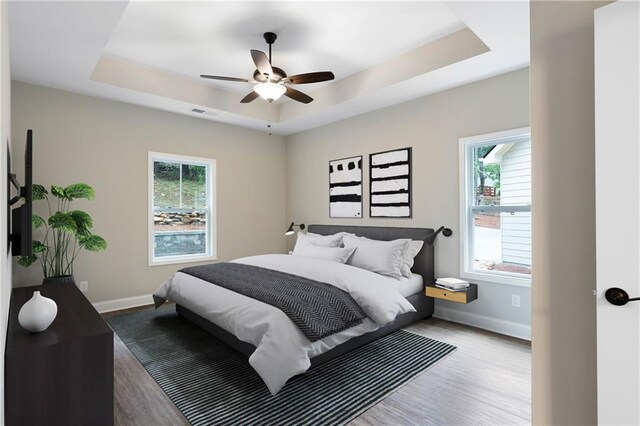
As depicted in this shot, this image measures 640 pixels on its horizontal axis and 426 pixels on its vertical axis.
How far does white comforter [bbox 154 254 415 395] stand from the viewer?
226 centimetres

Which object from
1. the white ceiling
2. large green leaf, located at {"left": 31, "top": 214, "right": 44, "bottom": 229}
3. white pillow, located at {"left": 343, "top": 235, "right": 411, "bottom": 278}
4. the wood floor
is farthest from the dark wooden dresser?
white pillow, located at {"left": 343, "top": 235, "right": 411, "bottom": 278}

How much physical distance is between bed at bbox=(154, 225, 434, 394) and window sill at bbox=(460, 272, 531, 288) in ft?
1.42

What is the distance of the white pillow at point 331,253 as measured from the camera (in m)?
4.08

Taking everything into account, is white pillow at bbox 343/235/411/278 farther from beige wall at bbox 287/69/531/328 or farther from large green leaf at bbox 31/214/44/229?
large green leaf at bbox 31/214/44/229

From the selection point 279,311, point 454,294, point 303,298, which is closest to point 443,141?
point 454,294

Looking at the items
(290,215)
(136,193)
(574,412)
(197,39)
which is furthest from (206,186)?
(574,412)

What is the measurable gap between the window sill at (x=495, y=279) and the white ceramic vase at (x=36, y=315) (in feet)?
11.7

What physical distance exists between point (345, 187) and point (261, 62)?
8.18ft

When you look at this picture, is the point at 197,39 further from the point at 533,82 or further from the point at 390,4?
the point at 533,82

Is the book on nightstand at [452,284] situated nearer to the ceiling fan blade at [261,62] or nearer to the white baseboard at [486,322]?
the white baseboard at [486,322]

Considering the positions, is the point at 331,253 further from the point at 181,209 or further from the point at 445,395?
the point at 181,209

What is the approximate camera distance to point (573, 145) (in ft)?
4.83

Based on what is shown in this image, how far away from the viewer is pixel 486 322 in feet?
11.7

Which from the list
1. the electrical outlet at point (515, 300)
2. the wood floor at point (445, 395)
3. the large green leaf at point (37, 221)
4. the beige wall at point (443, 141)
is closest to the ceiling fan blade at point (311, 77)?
the beige wall at point (443, 141)
